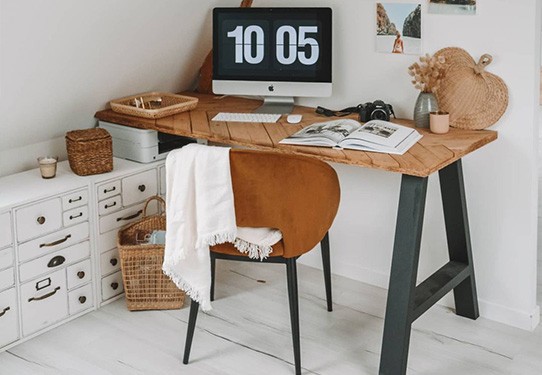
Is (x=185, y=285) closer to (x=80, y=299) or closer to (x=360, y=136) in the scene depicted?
(x=80, y=299)

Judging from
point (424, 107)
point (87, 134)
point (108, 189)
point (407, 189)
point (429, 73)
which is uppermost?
point (429, 73)

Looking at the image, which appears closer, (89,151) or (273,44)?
(89,151)

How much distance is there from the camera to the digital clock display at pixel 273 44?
11.3 feet

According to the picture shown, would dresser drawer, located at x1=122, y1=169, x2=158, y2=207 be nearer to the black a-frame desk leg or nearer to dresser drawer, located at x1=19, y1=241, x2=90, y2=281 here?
dresser drawer, located at x1=19, y1=241, x2=90, y2=281

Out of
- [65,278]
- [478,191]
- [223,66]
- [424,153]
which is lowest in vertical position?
[65,278]

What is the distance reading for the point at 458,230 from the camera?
320cm

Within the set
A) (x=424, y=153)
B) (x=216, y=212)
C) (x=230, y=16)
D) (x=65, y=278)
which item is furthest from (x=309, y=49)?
(x=65, y=278)

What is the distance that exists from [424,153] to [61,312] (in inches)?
61.8

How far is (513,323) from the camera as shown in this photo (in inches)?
129

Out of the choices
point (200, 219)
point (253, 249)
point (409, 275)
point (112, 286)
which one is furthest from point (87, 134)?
point (409, 275)

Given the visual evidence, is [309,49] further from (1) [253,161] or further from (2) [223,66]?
(1) [253,161]

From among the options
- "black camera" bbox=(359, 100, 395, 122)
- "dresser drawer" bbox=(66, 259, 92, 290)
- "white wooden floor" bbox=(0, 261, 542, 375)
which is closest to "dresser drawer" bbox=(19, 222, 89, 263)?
"dresser drawer" bbox=(66, 259, 92, 290)

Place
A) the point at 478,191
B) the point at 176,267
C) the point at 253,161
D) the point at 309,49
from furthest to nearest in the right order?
the point at 309,49 < the point at 478,191 < the point at 176,267 < the point at 253,161

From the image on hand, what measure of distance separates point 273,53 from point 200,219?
109 cm
